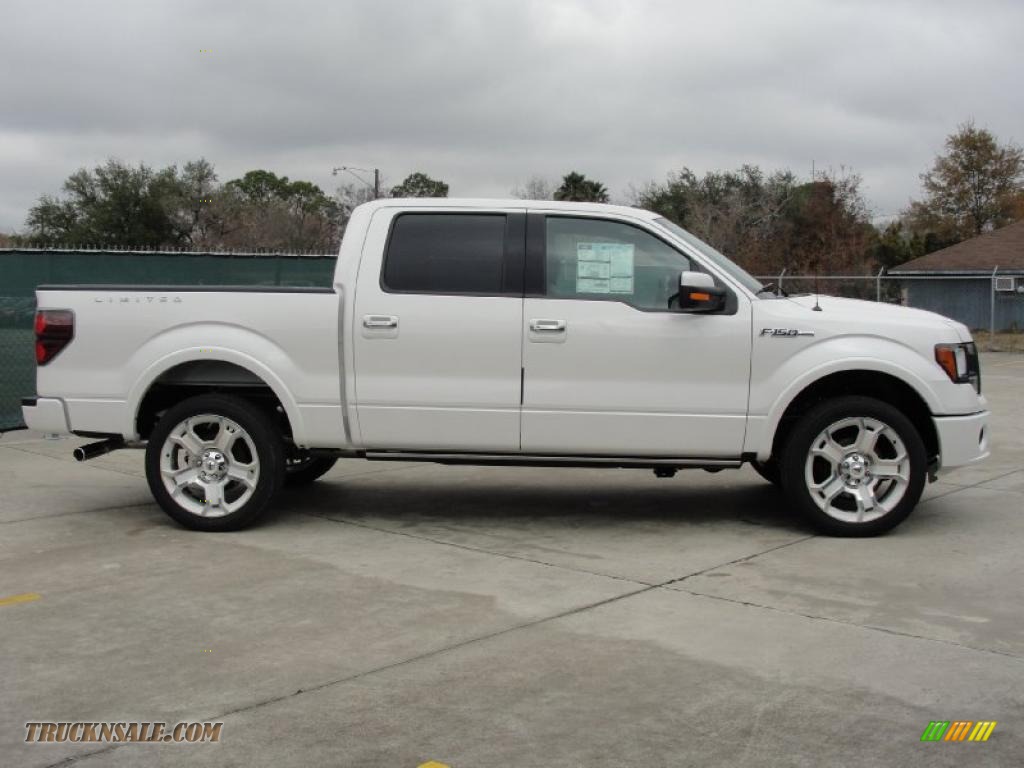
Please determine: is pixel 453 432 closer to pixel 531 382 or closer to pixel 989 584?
pixel 531 382

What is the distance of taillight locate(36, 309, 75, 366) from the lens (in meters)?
7.29

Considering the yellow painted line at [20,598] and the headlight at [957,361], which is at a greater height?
the headlight at [957,361]

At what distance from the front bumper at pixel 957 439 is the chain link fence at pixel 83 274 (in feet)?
25.4

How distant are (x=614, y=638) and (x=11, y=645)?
2644mm

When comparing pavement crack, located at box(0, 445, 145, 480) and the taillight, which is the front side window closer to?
the taillight

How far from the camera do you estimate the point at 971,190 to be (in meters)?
56.2

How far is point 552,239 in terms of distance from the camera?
7.25 metres

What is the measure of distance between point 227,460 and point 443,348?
5.15 ft

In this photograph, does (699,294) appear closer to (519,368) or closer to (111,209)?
(519,368)

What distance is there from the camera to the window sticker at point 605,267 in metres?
7.13

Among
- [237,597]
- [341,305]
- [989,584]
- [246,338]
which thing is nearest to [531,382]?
[341,305]

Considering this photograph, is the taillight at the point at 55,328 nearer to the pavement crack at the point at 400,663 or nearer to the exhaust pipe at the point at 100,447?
the exhaust pipe at the point at 100,447

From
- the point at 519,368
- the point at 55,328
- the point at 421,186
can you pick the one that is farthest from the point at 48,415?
the point at 421,186

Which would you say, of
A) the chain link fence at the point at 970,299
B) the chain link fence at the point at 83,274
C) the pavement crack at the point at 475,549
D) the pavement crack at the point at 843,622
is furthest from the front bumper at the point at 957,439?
the chain link fence at the point at 970,299
